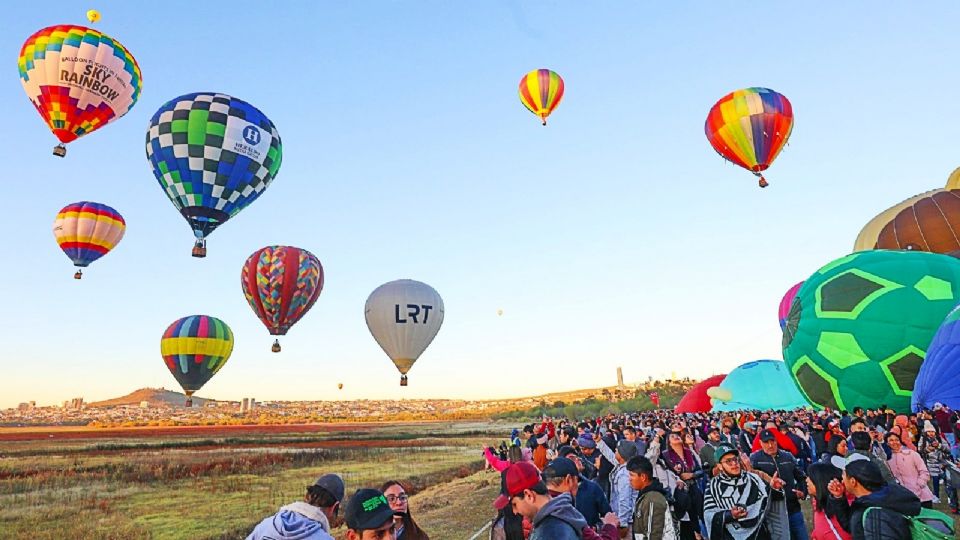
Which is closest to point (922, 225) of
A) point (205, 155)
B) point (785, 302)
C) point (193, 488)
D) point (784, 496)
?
point (785, 302)

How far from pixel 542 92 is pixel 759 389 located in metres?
19.7

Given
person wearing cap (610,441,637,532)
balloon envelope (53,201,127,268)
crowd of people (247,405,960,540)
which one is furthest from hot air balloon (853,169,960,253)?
balloon envelope (53,201,127,268)

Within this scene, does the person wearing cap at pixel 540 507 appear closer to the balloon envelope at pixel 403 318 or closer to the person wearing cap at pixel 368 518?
the person wearing cap at pixel 368 518

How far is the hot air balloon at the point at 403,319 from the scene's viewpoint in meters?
31.9

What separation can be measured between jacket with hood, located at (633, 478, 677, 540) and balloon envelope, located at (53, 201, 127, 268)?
130 feet

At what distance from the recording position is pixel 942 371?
13.7 meters

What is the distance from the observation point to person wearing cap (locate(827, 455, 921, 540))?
3.57 meters

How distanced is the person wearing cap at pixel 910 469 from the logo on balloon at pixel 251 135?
24.2 metres

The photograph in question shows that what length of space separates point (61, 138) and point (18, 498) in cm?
1517

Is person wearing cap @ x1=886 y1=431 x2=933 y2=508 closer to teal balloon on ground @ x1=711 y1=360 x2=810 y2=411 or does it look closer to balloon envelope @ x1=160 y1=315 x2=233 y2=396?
teal balloon on ground @ x1=711 y1=360 x2=810 y2=411

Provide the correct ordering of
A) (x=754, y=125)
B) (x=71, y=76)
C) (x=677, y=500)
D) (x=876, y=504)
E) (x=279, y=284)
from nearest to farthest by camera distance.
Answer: (x=876, y=504) → (x=677, y=500) → (x=754, y=125) → (x=71, y=76) → (x=279, y=284)

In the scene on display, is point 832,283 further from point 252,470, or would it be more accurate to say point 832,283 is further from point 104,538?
point 252,470

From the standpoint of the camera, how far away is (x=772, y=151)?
2423 cm

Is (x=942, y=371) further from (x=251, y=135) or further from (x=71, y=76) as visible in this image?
(x=71, y=76)
